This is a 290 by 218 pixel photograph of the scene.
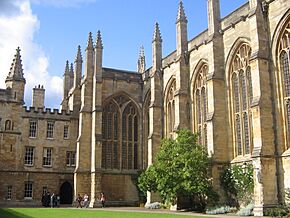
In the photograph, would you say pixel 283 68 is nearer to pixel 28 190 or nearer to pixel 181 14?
pixel 181 14

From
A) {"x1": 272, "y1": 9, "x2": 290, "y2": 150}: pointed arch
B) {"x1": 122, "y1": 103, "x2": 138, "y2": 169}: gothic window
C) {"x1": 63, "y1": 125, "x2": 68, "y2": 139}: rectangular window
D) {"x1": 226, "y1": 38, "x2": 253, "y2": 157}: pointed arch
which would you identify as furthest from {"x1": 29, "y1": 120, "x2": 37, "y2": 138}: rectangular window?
{"x1": 272, "y1": 9, "x2": 290, "y2": 150}: pointed arch

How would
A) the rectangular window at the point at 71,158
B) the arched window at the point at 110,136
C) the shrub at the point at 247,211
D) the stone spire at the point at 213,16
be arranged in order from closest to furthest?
1. the shrub at the point at 247,211
2. the stone spire at the point at 213,16
3. the arched window at the point at 110,136
4. the rectangular window at the point at 71,158

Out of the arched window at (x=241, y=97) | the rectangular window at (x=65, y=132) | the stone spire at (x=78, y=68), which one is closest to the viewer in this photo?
the arched window at (x=241, y=97)

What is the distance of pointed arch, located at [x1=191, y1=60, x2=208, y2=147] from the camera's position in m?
31.7

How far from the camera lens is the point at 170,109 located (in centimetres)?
3706

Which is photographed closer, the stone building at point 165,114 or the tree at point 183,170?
the stone building at point 165,114

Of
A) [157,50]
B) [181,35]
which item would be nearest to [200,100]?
[181,35]

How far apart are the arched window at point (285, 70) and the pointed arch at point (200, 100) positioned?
8.06 m

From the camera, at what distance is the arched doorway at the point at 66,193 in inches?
1632

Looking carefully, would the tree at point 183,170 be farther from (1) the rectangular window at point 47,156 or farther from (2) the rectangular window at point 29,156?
(2) the rectangular window at point 29,156

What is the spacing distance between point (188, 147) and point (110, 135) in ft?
45.9

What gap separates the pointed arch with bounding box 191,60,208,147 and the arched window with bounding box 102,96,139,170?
1016cm

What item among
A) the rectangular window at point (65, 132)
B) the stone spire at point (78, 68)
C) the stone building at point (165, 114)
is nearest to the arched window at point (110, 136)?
the stone building at point (165, 114)

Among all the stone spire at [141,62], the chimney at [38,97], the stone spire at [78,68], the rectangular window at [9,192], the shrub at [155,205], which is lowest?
the shrub at [155,205]
